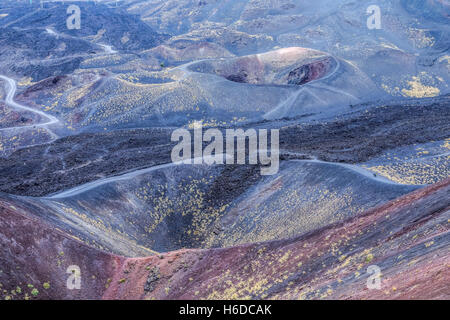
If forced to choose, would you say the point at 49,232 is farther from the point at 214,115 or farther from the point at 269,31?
the point at 269,31

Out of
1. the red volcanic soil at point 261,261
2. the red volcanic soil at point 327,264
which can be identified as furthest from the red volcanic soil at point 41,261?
the red volcanic soil at point 327,264

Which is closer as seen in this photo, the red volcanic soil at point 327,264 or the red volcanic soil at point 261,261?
the red volcanic soil at point 327,264

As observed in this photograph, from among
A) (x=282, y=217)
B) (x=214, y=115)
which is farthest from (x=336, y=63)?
(x=282, y=217)

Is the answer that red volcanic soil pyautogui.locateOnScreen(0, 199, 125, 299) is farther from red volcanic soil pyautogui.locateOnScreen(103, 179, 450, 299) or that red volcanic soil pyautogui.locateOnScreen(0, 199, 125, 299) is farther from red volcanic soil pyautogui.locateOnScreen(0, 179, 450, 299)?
red volcanic soil pyautogui.locateOnScreen(103, 179, 450, 299)

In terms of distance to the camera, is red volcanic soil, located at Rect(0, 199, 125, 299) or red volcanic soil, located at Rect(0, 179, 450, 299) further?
red volcanic soil, located at Rect(0, 199, 125, 299)

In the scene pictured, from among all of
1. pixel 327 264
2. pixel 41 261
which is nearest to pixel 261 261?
pixel 327 264

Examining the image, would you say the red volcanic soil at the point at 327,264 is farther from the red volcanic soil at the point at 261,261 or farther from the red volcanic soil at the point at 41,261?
the red volcanic soil at the point at 41,261

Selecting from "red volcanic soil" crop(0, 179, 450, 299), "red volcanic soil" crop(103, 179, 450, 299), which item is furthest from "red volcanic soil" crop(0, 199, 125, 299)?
"red volcanic soil" crop(103, 179, 450, 299)

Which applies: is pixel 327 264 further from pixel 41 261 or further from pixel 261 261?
pixel 41 261
